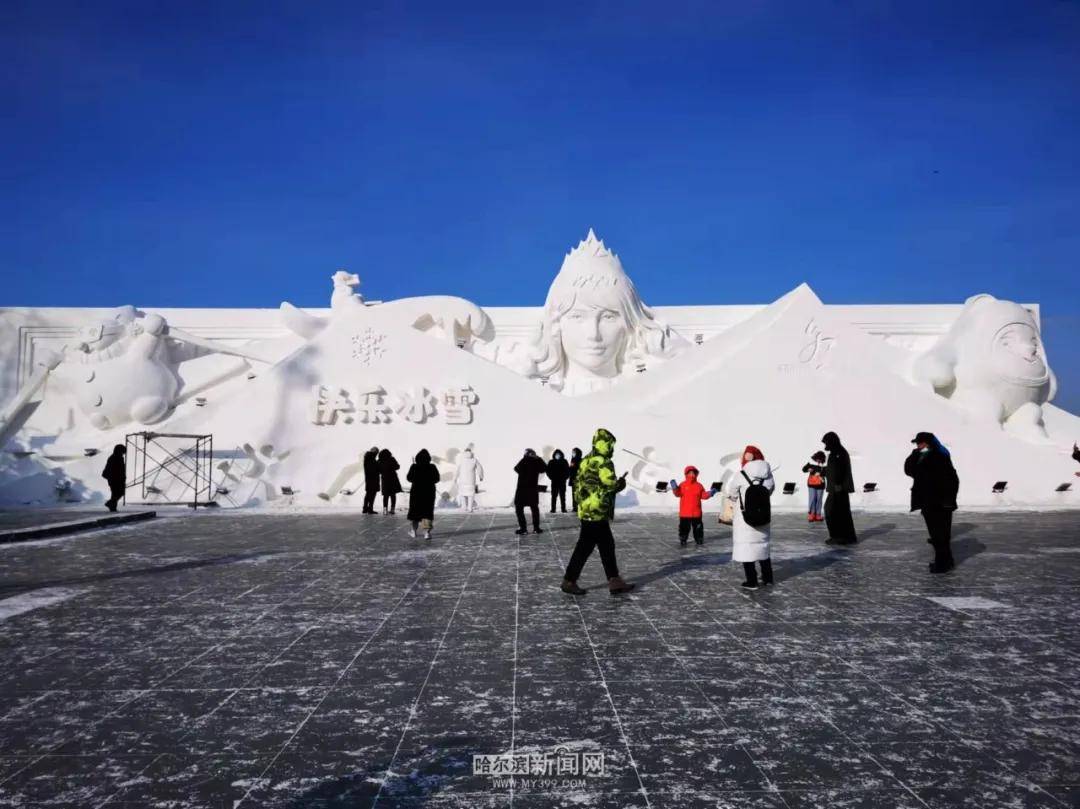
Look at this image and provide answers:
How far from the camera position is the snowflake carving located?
1555 cm

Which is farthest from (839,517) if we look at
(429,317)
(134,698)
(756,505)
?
(429,317)

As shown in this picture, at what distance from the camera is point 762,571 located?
6.30m

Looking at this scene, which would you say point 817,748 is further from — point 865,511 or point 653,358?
point 653,358

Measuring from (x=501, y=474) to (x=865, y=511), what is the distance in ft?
21.0

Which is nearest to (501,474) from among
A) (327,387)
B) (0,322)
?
(327,387)

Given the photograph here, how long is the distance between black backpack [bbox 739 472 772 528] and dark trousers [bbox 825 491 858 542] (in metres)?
3.01

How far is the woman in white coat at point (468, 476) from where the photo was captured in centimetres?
1324

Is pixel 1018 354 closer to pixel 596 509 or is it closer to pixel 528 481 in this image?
pixel 528 481

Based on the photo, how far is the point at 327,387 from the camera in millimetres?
15227

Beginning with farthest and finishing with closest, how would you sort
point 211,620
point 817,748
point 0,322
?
1. point 0,322
2. point 211,620
3. point 817,748

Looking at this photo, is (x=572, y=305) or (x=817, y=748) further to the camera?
(x=572, y=305)

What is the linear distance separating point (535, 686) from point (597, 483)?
2299mm

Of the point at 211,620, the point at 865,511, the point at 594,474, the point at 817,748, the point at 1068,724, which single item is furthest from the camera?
the point at 865,511

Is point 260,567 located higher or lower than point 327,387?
lower
